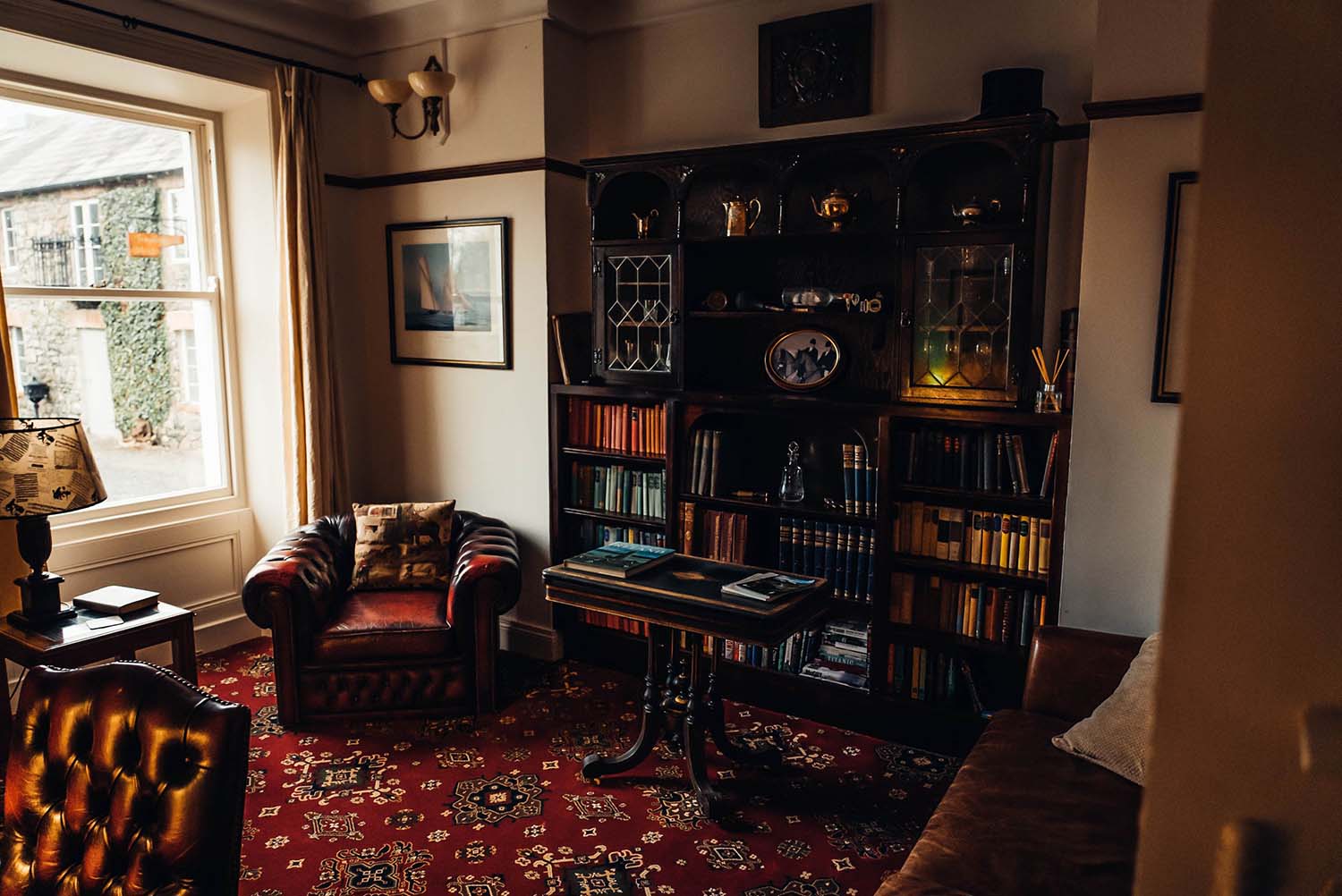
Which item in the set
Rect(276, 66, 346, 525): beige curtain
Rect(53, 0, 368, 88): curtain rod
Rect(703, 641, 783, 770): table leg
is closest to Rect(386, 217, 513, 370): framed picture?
Rect(276, 66, 346, 525): beige curtain

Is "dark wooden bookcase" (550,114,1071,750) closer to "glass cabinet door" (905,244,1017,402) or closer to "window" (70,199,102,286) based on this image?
"glass cabinet door" (905,244,1017,402)

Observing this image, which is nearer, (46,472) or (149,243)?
(46,472)

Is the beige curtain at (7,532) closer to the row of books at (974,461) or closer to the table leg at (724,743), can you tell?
the table leg at (724,743)

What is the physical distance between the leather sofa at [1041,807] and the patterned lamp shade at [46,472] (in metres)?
2.70

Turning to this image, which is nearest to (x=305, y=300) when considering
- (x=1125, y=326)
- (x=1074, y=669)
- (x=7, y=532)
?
(x=7, y=532)

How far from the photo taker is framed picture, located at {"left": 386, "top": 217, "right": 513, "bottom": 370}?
13.6 ft

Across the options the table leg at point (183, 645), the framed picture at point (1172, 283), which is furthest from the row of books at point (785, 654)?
the table leg at point (183, 645)

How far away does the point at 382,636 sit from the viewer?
3412 mm

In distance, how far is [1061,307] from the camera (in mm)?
3215

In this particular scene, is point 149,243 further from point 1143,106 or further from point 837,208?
point 1143,106

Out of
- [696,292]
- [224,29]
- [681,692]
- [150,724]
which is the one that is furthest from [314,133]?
[150,724]

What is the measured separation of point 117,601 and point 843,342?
2.83 m

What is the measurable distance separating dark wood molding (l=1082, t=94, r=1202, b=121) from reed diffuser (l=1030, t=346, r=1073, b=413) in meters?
0.73

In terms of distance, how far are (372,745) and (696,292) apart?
2154 millimetres
